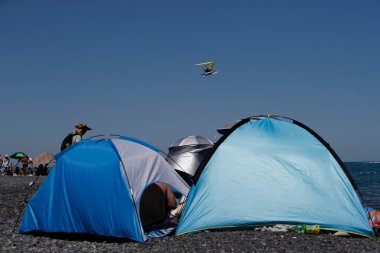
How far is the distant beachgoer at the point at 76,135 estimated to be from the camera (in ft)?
39.3

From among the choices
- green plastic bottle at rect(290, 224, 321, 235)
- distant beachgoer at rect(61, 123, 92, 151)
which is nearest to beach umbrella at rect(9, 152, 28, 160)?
distant beachgoer at rect(61, 123, 92, 151)

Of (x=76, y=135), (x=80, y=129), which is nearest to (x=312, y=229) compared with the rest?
(x=76, y=135)

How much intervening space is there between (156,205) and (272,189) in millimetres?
2710

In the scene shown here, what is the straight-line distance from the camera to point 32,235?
8625mm

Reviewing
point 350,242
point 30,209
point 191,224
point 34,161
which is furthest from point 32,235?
point 34,161

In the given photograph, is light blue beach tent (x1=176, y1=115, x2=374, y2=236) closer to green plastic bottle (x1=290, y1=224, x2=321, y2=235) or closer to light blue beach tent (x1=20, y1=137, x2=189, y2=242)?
green plastic bottle (x1=290, y1=224, x2=321, y2=235)

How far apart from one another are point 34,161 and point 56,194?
32.2 m

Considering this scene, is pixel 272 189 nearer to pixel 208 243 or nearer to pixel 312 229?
pixel 312 229

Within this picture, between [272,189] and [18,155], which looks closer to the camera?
[272,189]

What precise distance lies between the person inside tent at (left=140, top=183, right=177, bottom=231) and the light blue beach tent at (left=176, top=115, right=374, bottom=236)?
1.14 m

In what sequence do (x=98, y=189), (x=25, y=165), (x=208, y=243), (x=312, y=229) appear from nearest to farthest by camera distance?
(x=208, y=243), (x=98, y=189), (x=312, y=229), (x=25, y=165)

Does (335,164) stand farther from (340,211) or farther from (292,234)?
(292,234)

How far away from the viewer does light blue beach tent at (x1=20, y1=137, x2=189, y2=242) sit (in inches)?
315

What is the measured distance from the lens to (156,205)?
31.4ft
